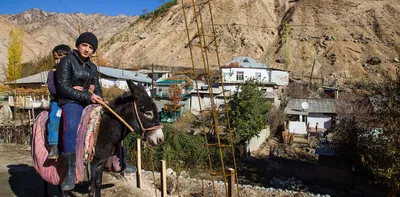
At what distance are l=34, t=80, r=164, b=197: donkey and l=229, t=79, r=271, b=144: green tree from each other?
16.0 metres

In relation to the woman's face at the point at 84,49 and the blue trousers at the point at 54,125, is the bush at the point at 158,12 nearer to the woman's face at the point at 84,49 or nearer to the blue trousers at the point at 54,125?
the woman's face at the point at 84,49

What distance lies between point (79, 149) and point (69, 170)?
328 mm

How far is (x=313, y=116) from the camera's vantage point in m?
28.7

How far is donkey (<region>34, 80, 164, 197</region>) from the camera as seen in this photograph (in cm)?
385

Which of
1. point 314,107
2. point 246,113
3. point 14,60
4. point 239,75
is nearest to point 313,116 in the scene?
point 314,107

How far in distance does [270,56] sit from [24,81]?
145 ft

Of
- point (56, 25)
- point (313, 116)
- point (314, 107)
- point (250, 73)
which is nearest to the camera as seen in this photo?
point (313, 116)

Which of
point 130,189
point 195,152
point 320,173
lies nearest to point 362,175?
point 320,173

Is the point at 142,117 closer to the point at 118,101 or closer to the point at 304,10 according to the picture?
the point at 118,101

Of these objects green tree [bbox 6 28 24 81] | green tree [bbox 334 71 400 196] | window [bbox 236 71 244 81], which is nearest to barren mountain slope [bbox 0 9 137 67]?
green tree [bbox 6 28 24 81]

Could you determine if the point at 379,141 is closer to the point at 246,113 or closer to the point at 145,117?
the point at 246,113

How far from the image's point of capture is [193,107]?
103 ft

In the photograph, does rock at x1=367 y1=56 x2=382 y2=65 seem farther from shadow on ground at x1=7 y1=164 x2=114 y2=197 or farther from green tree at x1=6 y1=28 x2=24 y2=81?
green tree at x1=6 y1=28 x2=24 y2=81

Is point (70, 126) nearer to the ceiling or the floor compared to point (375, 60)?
nearer to the floor
